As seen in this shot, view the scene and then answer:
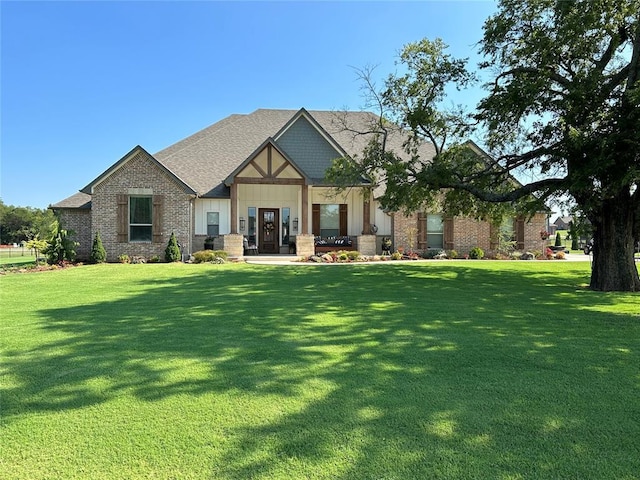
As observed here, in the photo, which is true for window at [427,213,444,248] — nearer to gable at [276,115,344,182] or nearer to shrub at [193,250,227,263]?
gable at [276,115,344,182]

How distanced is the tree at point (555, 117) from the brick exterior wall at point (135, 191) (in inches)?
421

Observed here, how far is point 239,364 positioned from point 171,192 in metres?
17.6

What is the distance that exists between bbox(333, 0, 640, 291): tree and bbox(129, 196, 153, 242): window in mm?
12001

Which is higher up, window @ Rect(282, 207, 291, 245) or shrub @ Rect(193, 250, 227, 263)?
window @ Rect(282, 207, 291, 245)

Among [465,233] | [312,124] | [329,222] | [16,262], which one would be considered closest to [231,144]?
[312,124]

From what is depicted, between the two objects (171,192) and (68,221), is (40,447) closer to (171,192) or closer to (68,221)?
(171,192)

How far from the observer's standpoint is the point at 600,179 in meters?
10.9

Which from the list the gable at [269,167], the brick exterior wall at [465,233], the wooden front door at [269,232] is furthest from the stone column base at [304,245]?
the brick exterior wall at [465,233]

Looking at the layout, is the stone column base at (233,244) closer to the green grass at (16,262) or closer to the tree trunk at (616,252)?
the green grass at (16,262)

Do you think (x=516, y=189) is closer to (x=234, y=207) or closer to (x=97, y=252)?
(x=234, y=207)

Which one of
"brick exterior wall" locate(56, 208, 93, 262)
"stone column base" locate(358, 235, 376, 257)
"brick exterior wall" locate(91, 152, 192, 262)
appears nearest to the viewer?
"brick exterior wall" locate(91, 152, 192, 262)

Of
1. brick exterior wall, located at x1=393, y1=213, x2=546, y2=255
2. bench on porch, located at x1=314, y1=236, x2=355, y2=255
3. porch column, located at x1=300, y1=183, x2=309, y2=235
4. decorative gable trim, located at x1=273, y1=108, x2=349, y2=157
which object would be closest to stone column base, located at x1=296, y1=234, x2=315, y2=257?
porch column, located at x1=300, y1=183, x2=309, y2=235

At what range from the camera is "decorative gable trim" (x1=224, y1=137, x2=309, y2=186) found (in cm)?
2148

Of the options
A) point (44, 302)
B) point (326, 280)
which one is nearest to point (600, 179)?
point (326, 280)
